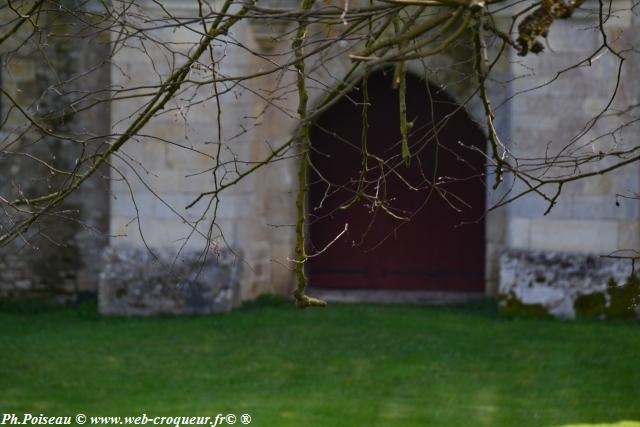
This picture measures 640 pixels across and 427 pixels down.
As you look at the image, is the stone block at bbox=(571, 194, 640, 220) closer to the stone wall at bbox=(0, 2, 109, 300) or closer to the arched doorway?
the arched doorway

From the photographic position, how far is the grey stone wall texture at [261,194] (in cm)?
1057

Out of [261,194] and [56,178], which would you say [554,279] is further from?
[56,178]

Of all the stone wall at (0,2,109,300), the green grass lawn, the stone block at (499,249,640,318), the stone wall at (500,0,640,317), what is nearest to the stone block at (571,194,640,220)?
the stone wall at (500,0,640,317)

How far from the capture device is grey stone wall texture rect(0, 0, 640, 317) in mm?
10570

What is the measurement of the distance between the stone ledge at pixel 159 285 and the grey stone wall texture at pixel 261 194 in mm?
13

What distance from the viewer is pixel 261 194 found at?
11758 mm

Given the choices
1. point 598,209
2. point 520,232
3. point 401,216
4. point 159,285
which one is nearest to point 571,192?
point 598,209

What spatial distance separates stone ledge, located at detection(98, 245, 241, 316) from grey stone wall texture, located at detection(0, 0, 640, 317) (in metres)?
0.01

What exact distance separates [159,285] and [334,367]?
9.12 feet

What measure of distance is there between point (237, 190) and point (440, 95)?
2.28 meters

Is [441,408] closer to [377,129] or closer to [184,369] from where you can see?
[184,369]

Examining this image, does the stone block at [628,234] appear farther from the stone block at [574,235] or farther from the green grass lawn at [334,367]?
the green grass lawn at [334,367]

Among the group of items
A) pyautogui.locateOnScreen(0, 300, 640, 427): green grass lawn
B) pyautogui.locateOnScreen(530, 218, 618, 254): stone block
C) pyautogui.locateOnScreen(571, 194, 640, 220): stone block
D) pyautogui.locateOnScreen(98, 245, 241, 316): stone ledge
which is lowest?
pyautogui.locateOnScreen(0, 300, 640, 427): green grass lawn

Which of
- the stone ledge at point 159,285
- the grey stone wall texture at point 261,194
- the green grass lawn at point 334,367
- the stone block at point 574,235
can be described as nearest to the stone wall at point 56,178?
the grey stone wall texture at point 261,194
